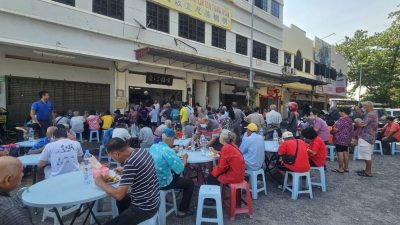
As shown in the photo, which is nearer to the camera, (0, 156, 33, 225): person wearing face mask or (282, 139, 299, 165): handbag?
(0, 156, 33, 225): person wearing face mask

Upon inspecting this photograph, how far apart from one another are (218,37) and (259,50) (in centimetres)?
613

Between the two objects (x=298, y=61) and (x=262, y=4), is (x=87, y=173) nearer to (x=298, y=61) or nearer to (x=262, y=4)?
(x=262, y=4)

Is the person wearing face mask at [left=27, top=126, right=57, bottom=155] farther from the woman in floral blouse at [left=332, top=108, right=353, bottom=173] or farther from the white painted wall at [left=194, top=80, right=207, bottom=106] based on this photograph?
the white painted wall at [left=194, top=80, right=207, bottom=106]

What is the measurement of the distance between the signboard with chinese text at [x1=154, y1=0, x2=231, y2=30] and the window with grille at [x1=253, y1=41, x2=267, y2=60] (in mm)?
4409

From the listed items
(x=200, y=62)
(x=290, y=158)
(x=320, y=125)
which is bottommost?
(x=290, y=158)

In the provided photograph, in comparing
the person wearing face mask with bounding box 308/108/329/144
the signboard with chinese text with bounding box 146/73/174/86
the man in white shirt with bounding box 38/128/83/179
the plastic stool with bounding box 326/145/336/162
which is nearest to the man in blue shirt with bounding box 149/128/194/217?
the man in white shirt with bounding box 38/128/83/179

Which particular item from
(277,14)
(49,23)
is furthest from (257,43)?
(49,23)

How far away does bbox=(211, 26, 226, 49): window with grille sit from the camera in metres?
19.5

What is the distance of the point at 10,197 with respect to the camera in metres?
2.14

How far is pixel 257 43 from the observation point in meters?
24.4

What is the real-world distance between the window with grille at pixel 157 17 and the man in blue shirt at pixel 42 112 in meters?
8.49

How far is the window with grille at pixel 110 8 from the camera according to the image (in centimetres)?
1272

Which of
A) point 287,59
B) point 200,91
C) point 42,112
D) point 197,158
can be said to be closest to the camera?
point 197,158

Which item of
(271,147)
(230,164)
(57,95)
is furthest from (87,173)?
(57,95)
